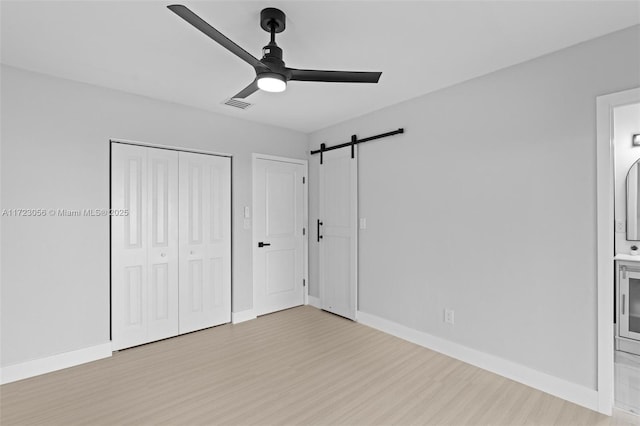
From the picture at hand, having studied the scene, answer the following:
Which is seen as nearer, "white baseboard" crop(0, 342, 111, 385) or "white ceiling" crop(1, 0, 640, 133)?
"white ceiling" crop(1, 0, 640, 133)

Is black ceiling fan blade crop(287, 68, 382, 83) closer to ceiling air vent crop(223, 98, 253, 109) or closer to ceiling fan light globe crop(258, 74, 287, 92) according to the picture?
ceiling fan light globe crop(258, 74, 287, 92)

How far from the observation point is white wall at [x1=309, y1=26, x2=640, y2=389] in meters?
2.24

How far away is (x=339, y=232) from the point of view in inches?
164

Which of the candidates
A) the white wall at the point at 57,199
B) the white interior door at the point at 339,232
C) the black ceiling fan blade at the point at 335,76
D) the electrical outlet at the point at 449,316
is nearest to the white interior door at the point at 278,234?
the white interior door at the point at 339,232

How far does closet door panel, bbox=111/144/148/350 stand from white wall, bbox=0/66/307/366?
9 centimetres

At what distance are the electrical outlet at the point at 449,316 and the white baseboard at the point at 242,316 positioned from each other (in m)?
2.36

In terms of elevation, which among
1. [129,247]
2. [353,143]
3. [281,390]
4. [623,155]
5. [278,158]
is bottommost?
[281,390]

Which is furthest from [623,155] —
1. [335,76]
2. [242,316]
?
[242,316]

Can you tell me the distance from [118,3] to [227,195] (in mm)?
2296

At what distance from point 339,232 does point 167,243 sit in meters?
2.08

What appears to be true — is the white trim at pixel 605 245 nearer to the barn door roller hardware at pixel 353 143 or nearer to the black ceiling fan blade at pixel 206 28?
the barn door roller hardware at pixel 353 143

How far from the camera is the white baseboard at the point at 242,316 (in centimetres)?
390

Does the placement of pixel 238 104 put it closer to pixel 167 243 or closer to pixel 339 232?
pixel 167 243

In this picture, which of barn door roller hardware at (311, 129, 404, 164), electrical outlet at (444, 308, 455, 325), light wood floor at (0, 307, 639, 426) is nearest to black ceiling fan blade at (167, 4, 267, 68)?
barn door roller hardware at (311, 129, 404, 164)
